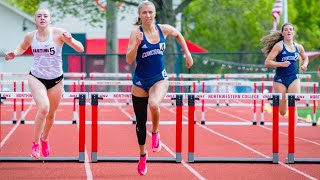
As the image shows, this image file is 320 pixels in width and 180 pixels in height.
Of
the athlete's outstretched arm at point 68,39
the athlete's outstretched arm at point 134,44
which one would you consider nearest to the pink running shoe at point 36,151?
the athlete's outstretched arm at point 68,39

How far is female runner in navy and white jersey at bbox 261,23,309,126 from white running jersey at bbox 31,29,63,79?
12.5 feet

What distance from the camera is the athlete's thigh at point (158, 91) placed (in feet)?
37.3

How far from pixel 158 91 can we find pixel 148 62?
0.35 m

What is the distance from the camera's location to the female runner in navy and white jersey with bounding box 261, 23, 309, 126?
583 inches

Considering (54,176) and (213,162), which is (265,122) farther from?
(54,176)

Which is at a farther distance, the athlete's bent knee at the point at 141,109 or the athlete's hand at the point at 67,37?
the athlete's hand at the point at 67,37

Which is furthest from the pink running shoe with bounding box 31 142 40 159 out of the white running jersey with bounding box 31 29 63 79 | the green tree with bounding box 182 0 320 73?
the green tree with bounding box 182 0 320 73

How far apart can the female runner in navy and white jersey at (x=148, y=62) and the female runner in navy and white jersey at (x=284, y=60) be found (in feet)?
11.9

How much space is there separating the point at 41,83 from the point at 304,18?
55.6 meters

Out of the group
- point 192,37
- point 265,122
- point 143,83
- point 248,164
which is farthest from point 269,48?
point 192,37

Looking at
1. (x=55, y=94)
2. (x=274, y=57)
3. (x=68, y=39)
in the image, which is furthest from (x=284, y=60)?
(x=68, y=39)

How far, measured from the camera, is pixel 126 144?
16.6 meters

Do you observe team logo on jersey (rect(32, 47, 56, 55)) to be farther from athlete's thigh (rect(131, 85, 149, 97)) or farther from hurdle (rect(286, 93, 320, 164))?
hurdle (rect(286, 93, 320, 164))

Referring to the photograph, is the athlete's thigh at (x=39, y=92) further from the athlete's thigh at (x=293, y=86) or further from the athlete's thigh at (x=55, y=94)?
the athlete's thigh at (x=293, y=86)
